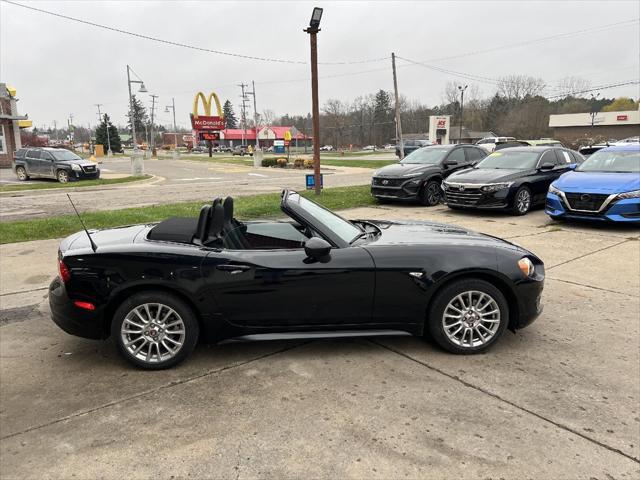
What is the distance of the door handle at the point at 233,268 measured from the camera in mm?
3510

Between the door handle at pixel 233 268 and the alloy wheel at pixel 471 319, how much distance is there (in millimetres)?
1567

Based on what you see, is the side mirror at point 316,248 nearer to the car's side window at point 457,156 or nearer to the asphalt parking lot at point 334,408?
the asphalt parking lot at point 334,408

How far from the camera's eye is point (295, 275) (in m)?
3.53

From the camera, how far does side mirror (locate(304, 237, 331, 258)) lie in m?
3.46

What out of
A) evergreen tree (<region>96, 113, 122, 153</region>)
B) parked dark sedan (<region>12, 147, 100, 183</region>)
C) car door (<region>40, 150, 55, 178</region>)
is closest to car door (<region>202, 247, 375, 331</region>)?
parked dark sedan (<region>12, 147, 100, 183</region>)

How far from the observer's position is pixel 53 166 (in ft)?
74.1

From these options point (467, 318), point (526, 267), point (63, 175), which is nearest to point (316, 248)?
point (467, 318)

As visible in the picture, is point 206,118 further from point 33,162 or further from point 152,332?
point 152,332

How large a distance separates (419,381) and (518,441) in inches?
31.5

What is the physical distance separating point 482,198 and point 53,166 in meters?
20.4

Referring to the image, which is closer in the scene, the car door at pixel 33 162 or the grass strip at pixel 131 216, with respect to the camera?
the grass strip at pixel 131 216

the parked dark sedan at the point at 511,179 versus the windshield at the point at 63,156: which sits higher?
the windshield at the point at 63,156

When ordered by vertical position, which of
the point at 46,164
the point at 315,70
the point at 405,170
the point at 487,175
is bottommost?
the point at 487,175

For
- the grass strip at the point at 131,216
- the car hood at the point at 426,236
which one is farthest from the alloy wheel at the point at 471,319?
the grass strip at the point at 131,216
